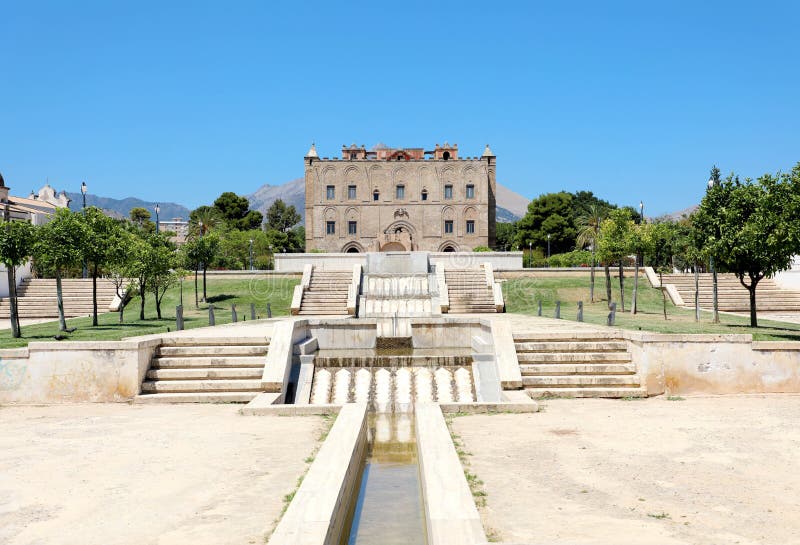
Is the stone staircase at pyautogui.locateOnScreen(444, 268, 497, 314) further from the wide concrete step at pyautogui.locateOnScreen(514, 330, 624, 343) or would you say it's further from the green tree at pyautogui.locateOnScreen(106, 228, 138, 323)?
the wide concrete step at pyautogui.locateOnScreen(514, 330, 624, 343)

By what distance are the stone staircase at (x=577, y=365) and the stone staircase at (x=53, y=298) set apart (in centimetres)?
2424

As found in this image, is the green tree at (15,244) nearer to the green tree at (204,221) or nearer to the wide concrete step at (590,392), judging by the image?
the wide concrete step at (590,392)

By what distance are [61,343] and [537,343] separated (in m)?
8.61

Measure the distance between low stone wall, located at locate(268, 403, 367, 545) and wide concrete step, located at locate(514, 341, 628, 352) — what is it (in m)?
5.26

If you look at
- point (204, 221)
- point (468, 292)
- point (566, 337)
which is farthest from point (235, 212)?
point (566, 337)

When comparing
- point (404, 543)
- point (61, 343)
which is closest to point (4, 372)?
point (61, 343)

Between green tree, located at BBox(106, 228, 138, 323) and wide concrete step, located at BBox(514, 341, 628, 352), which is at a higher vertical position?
green tree, located at BBox(106, 228, 138, 323)

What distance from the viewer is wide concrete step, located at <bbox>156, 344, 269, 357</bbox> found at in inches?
478

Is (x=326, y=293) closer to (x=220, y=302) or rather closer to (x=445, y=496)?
(x=220, y=302)

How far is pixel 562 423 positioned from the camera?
908 centimetres

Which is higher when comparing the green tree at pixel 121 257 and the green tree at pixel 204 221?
the green tree at pixel 204 221

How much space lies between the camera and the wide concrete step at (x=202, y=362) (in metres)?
11.9

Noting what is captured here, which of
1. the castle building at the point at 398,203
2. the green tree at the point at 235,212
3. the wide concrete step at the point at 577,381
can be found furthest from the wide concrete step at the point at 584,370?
the green tree at the point at 235,212

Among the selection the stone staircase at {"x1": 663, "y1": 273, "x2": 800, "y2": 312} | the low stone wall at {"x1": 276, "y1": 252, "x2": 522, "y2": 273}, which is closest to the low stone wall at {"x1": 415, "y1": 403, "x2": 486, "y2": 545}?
the stone staircase at {"x1": 663, "y1": 273, "x2": 800, "y2": 312}
